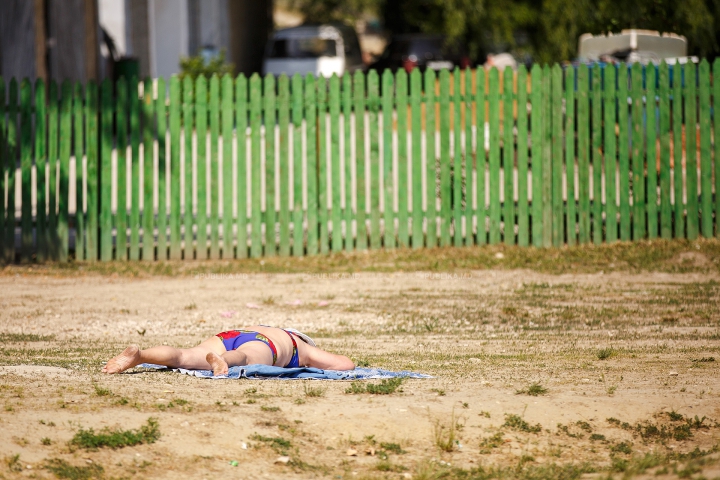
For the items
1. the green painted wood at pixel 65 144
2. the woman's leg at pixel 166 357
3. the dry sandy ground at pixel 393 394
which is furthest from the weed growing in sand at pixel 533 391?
the green painted wood at pixel 65 144

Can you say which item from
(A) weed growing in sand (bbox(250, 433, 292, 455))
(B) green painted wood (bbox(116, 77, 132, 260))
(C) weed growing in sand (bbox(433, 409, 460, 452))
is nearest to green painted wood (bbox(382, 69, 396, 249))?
(B) green painted wood (bbox(116, 77, 132, 260))

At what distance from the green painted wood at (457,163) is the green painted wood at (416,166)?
387mm

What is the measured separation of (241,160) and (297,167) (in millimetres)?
635

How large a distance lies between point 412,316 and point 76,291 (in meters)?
3.44

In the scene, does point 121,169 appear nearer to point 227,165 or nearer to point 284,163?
point 227,165

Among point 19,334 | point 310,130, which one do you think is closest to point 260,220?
point 310,130

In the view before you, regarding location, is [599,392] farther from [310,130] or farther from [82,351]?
[310,130]

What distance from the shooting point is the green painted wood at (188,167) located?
10601mm

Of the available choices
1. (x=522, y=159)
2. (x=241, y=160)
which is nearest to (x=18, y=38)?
(x=241, y=160)

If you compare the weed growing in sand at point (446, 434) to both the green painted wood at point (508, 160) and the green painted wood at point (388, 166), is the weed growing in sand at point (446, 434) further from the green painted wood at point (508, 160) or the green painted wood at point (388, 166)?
the green painted wood at point (508, 160)

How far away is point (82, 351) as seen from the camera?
6.71 meters

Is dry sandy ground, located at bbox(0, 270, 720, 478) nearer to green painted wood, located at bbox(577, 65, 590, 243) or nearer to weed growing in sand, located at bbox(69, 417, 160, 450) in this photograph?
weed growing in sand, located at bbox(69, 417, 160, 450)

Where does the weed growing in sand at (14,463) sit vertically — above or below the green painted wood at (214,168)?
below

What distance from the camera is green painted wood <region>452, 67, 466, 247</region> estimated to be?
1085 cm
